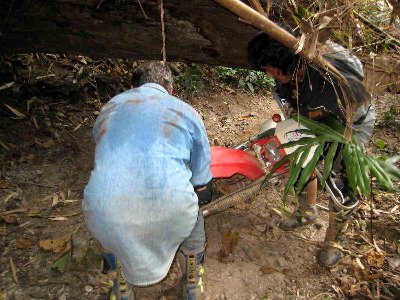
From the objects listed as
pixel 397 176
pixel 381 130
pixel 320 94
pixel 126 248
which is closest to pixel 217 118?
pixel 381 130

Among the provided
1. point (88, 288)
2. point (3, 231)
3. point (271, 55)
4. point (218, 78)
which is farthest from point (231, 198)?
point (218, 78)

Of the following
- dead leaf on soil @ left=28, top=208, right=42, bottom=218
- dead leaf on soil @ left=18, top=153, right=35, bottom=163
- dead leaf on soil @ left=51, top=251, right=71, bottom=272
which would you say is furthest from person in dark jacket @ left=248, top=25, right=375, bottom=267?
dead leaf on soil @ left=18, top=153, right=35, bottom=163

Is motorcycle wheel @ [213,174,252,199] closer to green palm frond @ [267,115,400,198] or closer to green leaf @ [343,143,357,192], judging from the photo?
green palm frond @ [267,115,400,198]

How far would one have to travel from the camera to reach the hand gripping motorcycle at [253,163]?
322 cm

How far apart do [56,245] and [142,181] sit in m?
1.63

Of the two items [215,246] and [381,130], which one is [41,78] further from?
[381,130]

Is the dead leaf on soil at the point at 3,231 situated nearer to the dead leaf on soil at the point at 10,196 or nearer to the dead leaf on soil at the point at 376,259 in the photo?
the dead leaf on soil at the point at 10,196

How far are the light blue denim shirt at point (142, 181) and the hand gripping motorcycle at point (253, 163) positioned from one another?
3.37ft

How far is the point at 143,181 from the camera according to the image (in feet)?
6.93

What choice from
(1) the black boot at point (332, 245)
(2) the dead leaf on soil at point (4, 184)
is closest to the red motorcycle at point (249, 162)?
(1) the black boot at point (332, 245)

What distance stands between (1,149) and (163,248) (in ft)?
8.51

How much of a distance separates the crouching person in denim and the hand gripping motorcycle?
3.11ft

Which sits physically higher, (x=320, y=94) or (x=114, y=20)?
(x=320, y=94)

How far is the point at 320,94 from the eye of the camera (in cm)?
292
